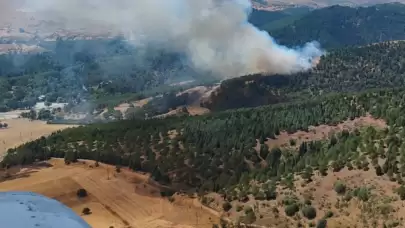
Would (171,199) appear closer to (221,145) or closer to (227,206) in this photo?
(227,206)

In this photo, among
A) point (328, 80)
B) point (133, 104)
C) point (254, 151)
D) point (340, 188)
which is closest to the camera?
point (340, 188)

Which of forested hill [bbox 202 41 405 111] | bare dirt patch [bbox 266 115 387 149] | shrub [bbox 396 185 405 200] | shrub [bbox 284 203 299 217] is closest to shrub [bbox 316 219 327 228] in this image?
shrub [bbox 284 203 299 217]

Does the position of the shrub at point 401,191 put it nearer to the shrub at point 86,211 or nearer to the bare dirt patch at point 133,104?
the shrub at point 86,211

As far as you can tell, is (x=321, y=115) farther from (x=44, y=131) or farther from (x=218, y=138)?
(x=44, y=131)

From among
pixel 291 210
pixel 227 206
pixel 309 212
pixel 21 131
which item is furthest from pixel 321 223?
pixel 21 131

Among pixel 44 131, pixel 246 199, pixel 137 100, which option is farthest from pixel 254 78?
pixel 246 199
